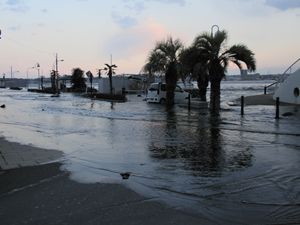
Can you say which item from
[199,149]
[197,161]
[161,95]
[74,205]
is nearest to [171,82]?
[161,95]

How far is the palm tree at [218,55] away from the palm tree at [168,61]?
958 centimetres

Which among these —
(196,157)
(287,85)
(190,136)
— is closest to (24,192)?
(196,157)

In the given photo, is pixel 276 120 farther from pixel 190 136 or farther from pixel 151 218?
pixel 151 218

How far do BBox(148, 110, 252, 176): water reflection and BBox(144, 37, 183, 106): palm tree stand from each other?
18784 mm

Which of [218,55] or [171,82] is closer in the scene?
[218,55]

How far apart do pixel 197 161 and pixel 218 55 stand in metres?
18.9

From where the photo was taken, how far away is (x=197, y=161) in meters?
11.9

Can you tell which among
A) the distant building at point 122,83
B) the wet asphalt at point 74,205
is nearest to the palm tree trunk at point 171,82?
the distant building at point 122,83

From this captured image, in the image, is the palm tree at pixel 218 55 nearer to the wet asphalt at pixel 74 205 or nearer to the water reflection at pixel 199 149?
the water reflection at pixel 199 149

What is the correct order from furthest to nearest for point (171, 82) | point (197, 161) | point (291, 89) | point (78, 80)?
point (78, 80) < point (171, 82) < point (291, 89) < point (197, 161)

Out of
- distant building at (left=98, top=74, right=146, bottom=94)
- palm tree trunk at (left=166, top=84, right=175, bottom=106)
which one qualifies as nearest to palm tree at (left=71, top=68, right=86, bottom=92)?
distant building at (left=98, top=74, right=146, bottom=94)

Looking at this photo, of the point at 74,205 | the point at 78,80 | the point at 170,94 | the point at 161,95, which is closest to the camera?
the point at 74,205

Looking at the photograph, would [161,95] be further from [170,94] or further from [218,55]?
[218,55]

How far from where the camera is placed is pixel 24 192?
8.69 metres
